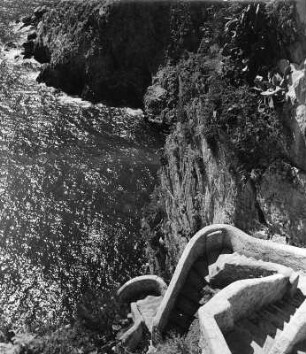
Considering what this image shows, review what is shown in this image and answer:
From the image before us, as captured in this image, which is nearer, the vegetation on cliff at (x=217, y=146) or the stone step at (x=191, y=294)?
the stone step at (x=191, y=294)

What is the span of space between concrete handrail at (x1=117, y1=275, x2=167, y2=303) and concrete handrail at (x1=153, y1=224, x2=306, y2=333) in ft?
27.4

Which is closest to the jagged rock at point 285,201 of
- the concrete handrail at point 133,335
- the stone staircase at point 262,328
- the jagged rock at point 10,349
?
the stone staircase at point 262,328

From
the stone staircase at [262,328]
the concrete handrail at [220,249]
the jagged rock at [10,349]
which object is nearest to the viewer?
the stone staircase at [262,328]

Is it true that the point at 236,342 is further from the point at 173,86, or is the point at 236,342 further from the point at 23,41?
the point at 23,41

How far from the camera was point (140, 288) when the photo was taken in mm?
29656

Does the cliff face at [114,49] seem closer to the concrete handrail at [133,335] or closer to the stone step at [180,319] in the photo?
the concrete handrail at [133,335]

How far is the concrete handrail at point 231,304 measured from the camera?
14875 millimetres

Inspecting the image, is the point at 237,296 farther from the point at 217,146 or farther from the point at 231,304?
the point at 217,146

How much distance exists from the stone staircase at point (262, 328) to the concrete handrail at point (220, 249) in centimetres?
152

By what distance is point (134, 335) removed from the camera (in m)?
22.7

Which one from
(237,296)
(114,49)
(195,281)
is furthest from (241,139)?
(114,49)

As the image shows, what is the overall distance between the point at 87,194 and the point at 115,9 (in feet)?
86.6

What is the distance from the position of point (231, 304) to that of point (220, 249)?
510 centimetres

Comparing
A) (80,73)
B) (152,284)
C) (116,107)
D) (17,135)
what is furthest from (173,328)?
(80,73)
